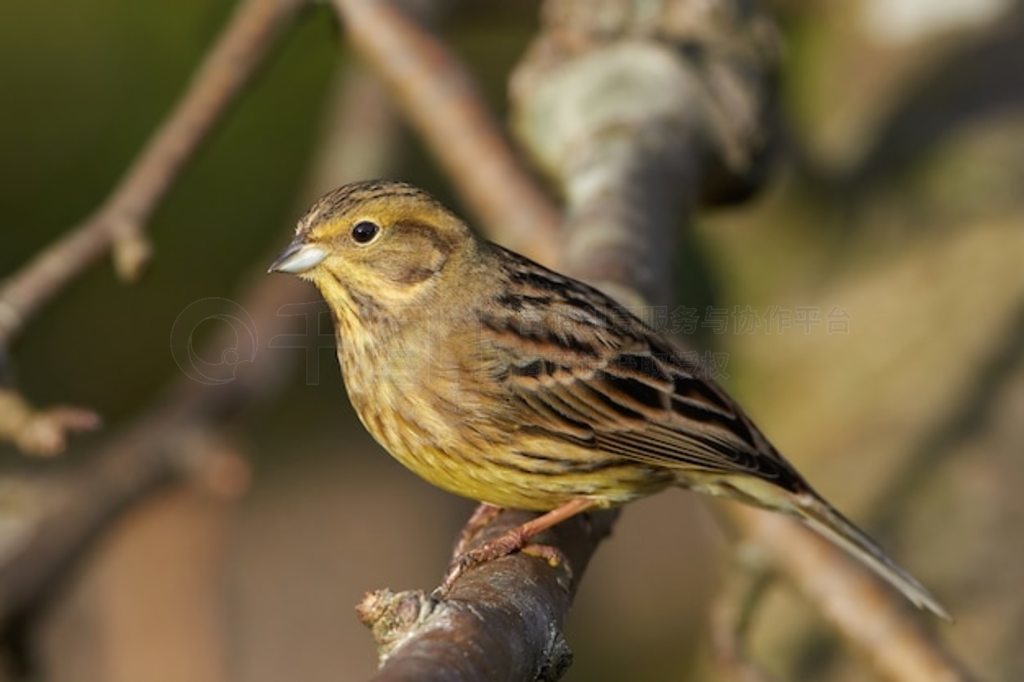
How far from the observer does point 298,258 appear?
13.2ft

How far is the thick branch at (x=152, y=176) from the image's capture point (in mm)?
4195

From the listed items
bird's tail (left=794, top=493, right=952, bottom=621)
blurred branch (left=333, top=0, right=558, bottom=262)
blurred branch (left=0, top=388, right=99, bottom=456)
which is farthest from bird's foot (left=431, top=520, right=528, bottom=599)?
blurred branch (left=333, top=0, right=558, bottom=262)

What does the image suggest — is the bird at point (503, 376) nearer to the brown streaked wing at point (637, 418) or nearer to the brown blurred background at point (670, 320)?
the brown streaked wing at point (637, 418)

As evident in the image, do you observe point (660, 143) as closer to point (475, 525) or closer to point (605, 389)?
point (605, 389)

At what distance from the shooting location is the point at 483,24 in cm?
624

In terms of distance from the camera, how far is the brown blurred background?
518 centimetres

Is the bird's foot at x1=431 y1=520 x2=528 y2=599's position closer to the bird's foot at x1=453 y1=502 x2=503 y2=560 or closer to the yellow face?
the bird's foot at x1=453 y1=502 x2=503 y2=560

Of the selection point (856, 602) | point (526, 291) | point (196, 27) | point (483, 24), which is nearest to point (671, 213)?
point (526, 291)

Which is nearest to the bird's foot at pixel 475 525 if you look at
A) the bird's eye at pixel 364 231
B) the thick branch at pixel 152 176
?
the bird's eye at pixel 364 231

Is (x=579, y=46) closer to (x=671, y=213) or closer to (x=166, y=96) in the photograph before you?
(x=671, y=213)

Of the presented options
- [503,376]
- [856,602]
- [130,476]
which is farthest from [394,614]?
[130,476]

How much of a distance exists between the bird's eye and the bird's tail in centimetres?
121

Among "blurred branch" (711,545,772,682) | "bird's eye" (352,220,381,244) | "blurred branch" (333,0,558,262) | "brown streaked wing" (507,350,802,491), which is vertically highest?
"blurred branch" (333,0,558,262)

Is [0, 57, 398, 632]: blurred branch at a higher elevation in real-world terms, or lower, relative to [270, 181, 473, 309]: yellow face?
lower
